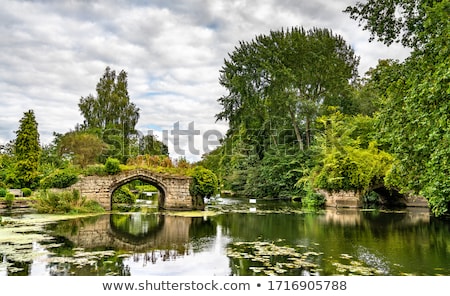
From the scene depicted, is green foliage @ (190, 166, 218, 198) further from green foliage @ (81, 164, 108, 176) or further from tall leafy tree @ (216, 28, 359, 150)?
tall leafy tree @ (216, 28, 359, 150)

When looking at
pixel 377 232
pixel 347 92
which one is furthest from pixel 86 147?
pixel 377 232

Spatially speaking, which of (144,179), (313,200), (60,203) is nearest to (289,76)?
(313,200)

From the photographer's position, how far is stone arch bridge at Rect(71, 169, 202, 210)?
744 inches

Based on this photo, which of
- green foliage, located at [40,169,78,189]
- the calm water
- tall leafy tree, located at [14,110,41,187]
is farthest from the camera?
tall leafy tree, located at [14,110,41,187]

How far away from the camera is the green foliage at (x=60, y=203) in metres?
16.4

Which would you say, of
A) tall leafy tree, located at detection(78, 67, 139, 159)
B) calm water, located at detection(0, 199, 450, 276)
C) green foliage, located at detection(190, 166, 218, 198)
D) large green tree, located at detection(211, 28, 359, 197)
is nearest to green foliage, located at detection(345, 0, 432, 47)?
calm water, located at detection(0, 199, 450, 276)

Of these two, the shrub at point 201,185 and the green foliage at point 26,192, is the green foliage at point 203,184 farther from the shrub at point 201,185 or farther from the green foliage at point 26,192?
the green foliage at point 26,192

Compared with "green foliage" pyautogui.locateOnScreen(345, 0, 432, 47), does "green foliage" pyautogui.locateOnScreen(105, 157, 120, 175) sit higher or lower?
lower

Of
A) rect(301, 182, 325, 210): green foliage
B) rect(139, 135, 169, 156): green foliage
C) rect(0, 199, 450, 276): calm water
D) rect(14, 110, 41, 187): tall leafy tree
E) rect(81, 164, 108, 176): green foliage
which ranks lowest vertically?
rect(0, 199, 450, 276): calm water

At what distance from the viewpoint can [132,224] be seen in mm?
13852

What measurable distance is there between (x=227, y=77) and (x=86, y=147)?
12257 mm

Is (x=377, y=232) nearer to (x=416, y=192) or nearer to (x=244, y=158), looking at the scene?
(x=416, y=192)

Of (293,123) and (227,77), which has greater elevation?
(227,77)

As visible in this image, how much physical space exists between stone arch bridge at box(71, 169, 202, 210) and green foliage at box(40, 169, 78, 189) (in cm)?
33
